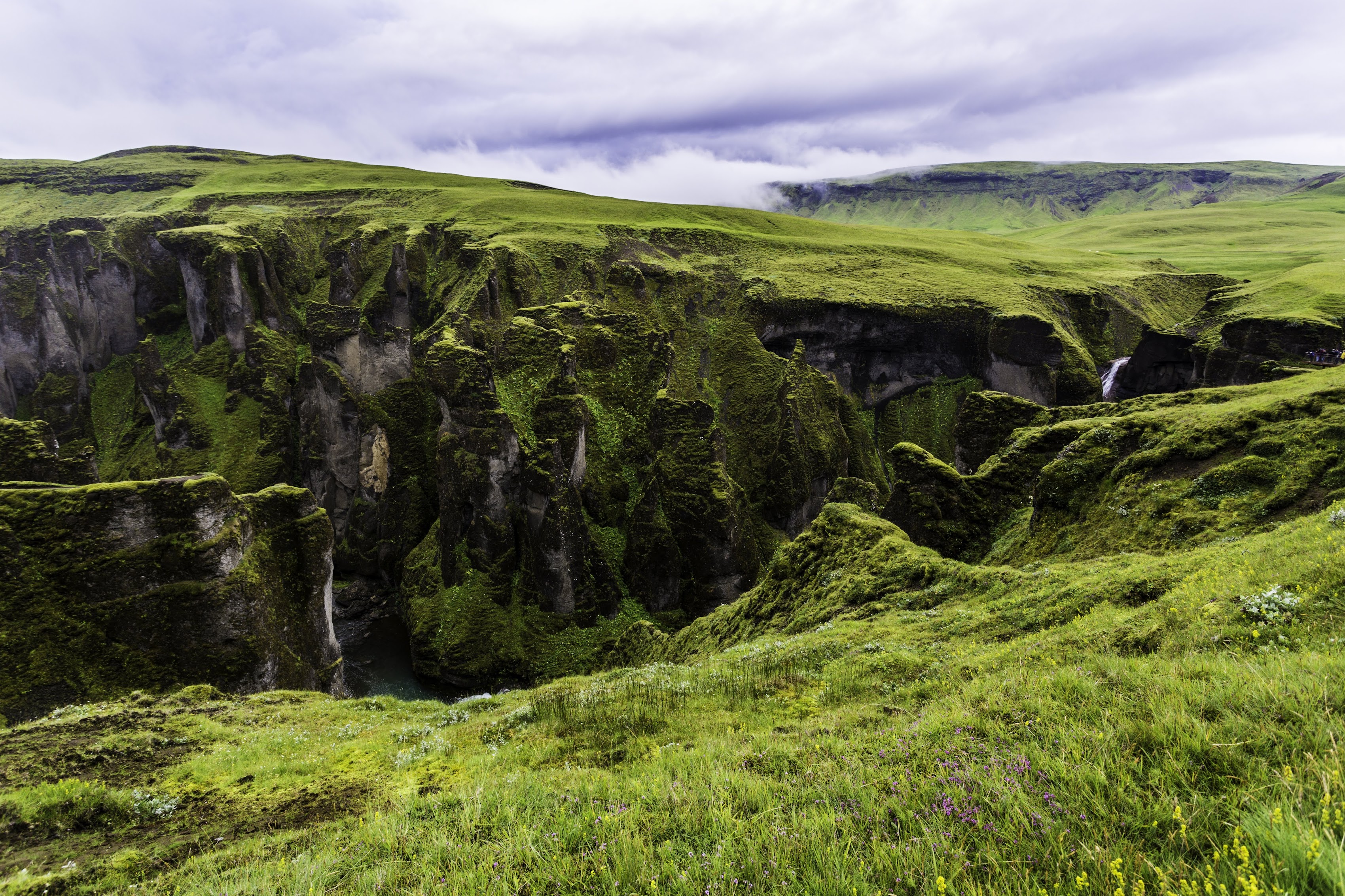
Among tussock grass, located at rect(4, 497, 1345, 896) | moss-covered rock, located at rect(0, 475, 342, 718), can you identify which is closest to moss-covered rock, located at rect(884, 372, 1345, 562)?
tussock grass, located at rect(4, 497, 1345, 896)

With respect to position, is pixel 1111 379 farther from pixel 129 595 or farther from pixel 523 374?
pixel 129 595

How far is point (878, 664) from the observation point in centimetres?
1115

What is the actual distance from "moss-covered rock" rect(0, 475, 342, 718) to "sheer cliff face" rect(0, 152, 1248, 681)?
79.0 ft

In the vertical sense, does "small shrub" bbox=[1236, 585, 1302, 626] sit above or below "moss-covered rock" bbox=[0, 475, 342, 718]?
above

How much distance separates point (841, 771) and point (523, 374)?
5500cm

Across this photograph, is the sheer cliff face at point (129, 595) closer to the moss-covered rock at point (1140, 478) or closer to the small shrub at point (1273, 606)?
the moss-covered rock at point (1140, 478)

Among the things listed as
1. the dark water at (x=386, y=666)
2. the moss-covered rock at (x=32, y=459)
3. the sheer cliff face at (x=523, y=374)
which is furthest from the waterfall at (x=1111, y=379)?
the moss-covered rock at (x=32, y=459)

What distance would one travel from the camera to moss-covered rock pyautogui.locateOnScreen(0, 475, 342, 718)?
76.6 feet

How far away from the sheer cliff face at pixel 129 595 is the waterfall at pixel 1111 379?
319 ft

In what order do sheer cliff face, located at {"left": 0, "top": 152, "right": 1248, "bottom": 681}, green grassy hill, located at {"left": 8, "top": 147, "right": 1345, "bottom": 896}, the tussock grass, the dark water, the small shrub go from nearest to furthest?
1. the tussock grass
2. green grassy hill, located at {"left": 8, "top": 147, "right": 1345, "bottom": 896}
3. the small shrub
4. the dark water
5. sheer cliff face, located at {"left": 0, "top": 152, "right": 1248, "bottom": 681}

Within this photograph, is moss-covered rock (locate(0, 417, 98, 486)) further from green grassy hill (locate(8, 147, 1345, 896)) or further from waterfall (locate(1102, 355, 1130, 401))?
waterfall (locate(1102, 355, 1130, 401))

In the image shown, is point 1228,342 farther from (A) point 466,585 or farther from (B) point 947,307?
(A) point 466,585

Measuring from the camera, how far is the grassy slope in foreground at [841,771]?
3426mm

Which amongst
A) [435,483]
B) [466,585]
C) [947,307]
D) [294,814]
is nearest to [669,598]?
[466,585]
